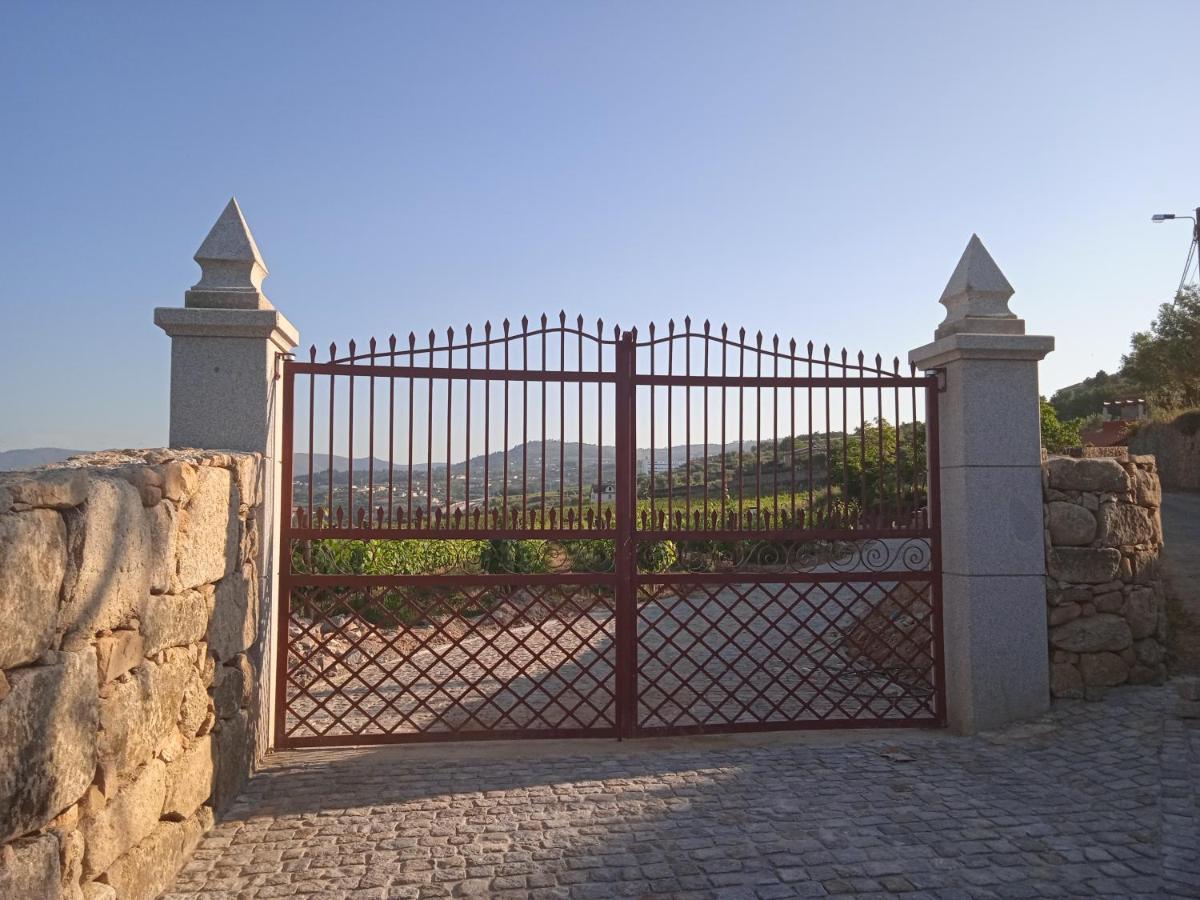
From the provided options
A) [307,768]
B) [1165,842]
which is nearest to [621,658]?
[307,768]

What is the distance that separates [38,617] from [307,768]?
9.37 feet

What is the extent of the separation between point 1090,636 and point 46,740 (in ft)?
19.3

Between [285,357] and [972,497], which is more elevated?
[285,357]

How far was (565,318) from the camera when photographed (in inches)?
210

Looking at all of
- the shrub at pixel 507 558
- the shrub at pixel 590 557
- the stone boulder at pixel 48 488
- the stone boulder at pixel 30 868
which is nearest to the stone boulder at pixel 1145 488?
the stone boulder at pixel 48 488

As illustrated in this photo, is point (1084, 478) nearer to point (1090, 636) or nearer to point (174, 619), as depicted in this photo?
point (1090, 636)

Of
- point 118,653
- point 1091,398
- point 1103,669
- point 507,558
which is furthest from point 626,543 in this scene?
point 1091,398

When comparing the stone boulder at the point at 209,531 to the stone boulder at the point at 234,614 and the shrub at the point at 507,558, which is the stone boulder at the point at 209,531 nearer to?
the stone boulder at the point at 234,614

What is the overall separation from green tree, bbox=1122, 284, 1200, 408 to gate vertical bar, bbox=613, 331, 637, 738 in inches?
955

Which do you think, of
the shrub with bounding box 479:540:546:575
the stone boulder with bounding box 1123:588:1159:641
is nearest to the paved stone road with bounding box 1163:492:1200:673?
the stone boulder with bounding box 1123:588:1159:641

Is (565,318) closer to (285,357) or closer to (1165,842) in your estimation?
(285,357)

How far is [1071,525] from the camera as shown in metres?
5.65

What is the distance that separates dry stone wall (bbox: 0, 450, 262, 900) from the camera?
2.34 metres

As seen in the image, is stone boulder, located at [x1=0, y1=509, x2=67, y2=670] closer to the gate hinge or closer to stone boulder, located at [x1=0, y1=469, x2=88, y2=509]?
stone boulder, located at [x1=0, y1=469, x2=88, y2=509]
